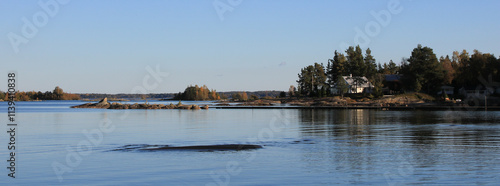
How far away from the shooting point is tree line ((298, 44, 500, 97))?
124m

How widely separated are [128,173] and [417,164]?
43.1ft

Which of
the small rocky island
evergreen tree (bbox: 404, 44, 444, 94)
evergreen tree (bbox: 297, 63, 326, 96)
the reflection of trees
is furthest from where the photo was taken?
evergreen tree (bbox: 297, 63, 326, 96)

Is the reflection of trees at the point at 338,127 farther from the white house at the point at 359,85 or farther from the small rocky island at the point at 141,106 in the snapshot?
the white house at the point at 359,85

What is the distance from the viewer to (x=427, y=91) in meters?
133

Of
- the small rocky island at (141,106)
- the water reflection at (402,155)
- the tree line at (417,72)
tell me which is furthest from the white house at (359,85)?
the water reflection at (402,155)

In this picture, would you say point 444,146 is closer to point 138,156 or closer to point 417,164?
point 417,164

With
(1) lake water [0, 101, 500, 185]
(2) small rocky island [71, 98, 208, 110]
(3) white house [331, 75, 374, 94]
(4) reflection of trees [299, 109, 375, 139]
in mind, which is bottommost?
(1) lake water [0, 101, 500, 185]

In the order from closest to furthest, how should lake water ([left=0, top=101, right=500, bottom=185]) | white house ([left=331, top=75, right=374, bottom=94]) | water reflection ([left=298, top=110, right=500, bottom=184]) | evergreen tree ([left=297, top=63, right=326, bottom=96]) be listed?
1. lake water ([left=0, top=101, right=500, bottom=185])
2. water reflection ([left=298, top=110, right=500, bottom=184])
3. white house ([left=331, top=75, right=374, bottom=94])
4. evergreen tree ([left=297, top=63, right=326, bottom=96])

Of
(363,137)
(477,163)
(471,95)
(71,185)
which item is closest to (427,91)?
(471,95)

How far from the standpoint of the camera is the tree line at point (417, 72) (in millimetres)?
124062

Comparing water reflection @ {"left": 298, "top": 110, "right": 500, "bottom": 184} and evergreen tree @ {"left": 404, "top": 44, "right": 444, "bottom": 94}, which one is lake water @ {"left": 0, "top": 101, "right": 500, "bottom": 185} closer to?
water reflection @ {"left": 298, "top": 110, "right": 500, "bottom": 184}

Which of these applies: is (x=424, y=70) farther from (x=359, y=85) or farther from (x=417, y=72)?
(x=359, y=85)

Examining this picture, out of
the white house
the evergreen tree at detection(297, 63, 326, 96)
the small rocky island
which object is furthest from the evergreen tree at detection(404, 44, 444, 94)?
the small rocky island

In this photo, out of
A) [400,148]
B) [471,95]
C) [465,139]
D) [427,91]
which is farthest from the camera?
[427,91]
